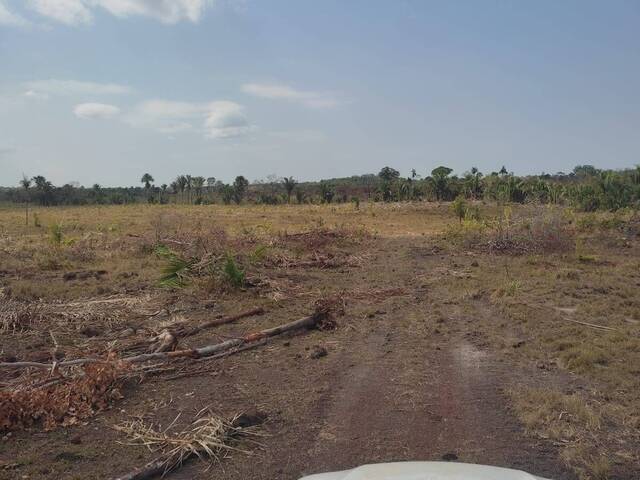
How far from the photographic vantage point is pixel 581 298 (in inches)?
390

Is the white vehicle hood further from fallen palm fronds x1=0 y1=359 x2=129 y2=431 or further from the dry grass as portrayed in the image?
fallen palm fronds x1=0 y1=359 x2=129 y2=431

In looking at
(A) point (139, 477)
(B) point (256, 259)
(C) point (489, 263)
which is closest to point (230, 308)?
(B) point (256, 259)

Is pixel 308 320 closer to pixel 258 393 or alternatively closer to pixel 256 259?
pixel 258 393

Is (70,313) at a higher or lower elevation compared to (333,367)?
higher

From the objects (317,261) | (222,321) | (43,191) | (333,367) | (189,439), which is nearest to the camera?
(189,439)

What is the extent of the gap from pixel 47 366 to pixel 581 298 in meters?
8.70

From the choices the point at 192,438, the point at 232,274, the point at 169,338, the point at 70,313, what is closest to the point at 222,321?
the point at 169,338

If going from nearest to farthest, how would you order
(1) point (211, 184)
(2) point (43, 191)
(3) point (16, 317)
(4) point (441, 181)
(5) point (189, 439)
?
(5) point (189, 439)
(3) point (16, 317)
(4) point (441, 181)
(2) point (43, 191)
(1) point (211, 184)

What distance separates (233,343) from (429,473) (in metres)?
5.41

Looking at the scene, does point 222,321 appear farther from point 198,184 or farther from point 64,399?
point 198,184

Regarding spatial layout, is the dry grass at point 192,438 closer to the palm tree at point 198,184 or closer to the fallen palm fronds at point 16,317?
the fallen palm fronds at point 16,317

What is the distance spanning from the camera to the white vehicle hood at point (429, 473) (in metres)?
1.93

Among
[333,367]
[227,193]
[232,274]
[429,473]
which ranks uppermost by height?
[227,193]

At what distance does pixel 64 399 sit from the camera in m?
5.13
